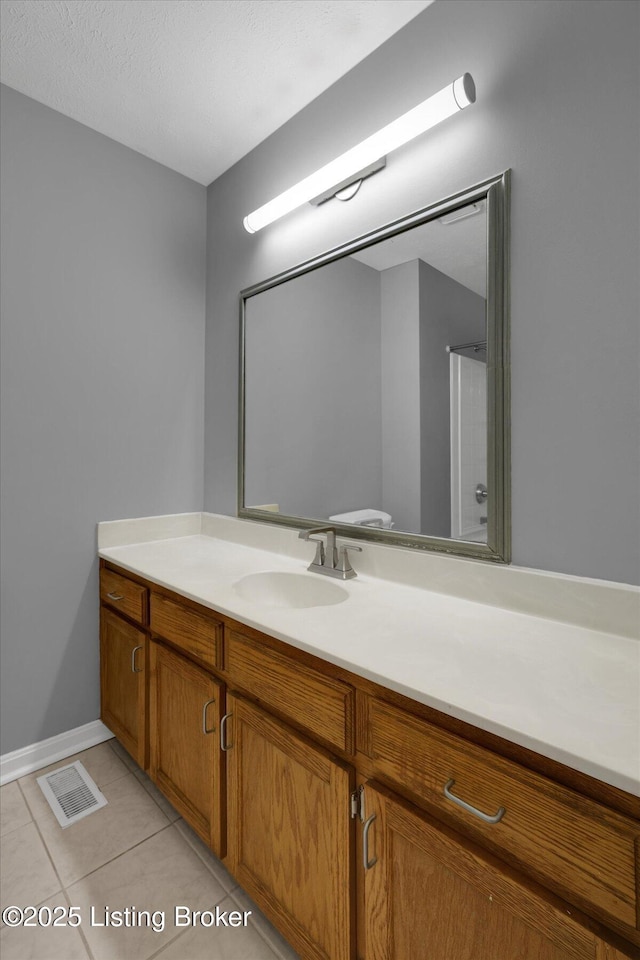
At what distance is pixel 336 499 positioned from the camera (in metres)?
1.62

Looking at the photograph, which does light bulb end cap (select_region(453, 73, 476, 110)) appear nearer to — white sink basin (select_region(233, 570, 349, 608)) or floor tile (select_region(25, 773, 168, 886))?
white sink basin (select_region(233, 570, 349, 608))

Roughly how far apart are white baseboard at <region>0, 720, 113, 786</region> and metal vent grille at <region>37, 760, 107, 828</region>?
0.07 metres

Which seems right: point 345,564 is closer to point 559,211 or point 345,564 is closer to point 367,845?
point 367,845

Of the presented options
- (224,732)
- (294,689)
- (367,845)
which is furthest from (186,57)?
(367,845)

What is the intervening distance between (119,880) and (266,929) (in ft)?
1.44

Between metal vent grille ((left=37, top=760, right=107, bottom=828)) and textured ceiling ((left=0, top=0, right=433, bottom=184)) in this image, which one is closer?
textured ceiling ((left=0, top=0, right=433, bottom=184))

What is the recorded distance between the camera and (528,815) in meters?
0.64

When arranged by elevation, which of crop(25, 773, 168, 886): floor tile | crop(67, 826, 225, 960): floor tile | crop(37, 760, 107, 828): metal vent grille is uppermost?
crop(37, 760, 107, 828): metal vent grille

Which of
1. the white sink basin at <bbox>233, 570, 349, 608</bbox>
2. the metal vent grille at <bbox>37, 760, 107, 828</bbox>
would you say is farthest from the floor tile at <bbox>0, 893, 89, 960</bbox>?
the white sink basin at <bbox>233, 570, 349, 608</bbox>

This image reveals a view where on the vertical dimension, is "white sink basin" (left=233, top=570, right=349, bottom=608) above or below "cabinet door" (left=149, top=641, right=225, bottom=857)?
above

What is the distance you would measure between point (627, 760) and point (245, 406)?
68.0 inches

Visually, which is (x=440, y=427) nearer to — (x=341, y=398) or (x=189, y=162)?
(x=341, y=398)

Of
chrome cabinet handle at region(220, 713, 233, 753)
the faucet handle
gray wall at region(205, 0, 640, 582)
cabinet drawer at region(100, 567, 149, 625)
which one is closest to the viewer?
gray wall at region(205, 0, 640, 582)

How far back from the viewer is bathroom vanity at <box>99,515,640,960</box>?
0.61 meters
